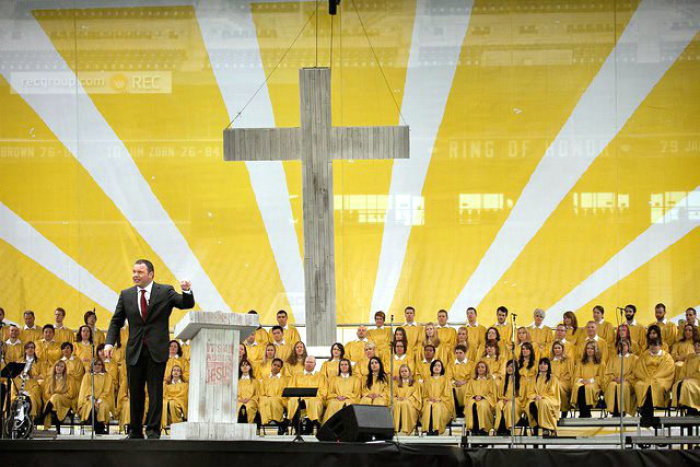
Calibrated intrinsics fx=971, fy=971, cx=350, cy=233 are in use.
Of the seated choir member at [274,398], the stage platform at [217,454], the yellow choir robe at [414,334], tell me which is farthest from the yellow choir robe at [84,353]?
the stage platform at [217,454]

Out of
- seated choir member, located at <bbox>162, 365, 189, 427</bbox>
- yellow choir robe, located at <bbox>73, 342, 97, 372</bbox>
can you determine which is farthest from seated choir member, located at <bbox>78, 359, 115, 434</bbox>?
seated choir member, located at <bbox>162, 365, 189, 427</bbox>

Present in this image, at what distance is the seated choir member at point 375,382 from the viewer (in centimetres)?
1213

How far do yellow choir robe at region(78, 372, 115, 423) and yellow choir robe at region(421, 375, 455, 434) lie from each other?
4.01 m

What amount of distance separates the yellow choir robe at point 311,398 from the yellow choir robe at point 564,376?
9.55 feet

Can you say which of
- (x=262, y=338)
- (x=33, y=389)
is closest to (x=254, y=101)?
(x=262, y=338)

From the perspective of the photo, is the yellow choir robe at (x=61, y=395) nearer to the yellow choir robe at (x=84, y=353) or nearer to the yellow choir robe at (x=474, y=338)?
the yellow choir robe at (x=84, y=353)

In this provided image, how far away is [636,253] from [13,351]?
29.9 feet

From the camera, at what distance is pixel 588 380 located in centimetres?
1206

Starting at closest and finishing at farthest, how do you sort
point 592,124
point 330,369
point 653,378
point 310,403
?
point 653,378 < point 310,403 < point 330,369 < point 592,124

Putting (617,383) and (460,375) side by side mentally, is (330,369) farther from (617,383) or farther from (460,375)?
(617,383)

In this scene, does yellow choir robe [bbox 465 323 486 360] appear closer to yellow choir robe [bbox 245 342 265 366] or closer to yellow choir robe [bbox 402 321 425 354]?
yellow choir robe [bbox 402 321 425 354]

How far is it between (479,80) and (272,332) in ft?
16.7

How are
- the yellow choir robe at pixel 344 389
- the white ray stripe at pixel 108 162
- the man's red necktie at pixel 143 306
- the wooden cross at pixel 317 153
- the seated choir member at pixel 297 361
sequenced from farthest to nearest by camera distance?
the white ray stripe at pixel 108 162 → the seated choir member at pixel 297 361 → the yellow choir robe at pixel 344 389 → the wooden cross at pixel 317 153 → the man's red necktie at pixel 143 306

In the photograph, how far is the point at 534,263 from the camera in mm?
14750
